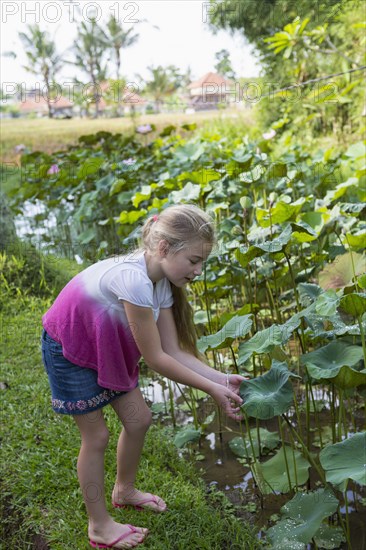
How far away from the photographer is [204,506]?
168 centimetres

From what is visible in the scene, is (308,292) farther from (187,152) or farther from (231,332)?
(187,152)

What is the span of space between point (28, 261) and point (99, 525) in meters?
2.41

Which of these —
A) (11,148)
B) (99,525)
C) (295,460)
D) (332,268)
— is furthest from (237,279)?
(11,148)

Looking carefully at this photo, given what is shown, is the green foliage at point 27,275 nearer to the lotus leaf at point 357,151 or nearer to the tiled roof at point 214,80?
the tiled roof at point 214,80

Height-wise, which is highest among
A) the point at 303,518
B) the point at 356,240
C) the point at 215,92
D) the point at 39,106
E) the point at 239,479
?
the point at 39,106

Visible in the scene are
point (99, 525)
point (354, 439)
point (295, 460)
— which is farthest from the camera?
point (295, 460)

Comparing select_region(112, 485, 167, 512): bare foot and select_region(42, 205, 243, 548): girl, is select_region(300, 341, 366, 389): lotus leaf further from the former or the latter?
select_region(112, 485, 167, 512): bare foot

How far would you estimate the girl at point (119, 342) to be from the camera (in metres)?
1.41

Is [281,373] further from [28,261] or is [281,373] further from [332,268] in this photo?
[28,261]

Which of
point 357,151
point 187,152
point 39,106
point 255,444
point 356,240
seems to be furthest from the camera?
point 39,106

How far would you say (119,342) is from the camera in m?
1.44

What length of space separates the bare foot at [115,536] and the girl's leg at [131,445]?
4.4 inches

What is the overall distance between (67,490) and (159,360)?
24.2 inches

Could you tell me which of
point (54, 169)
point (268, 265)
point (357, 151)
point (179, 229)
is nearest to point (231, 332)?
point (179, 229)
